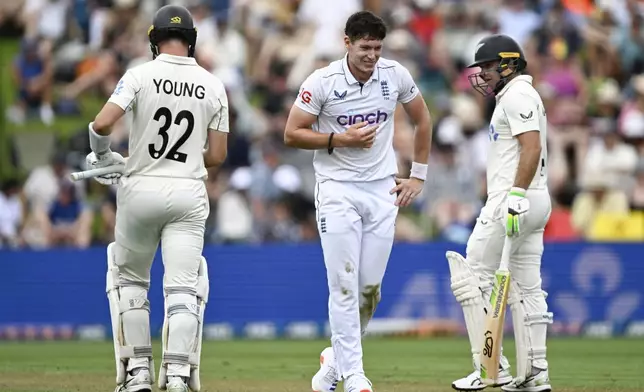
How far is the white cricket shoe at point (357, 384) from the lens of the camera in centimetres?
792

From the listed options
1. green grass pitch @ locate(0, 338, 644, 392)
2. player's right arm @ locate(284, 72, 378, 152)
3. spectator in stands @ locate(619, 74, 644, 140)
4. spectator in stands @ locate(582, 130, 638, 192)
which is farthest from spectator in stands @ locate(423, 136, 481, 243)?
player's right arm @ locate(284, 72, 378, 152)

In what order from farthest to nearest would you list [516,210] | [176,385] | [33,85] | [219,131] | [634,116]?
[33,85], [634,116], [516,210], [219,131], [176,385]

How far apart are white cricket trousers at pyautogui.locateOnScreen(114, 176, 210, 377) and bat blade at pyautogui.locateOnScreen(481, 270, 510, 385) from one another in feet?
6.54

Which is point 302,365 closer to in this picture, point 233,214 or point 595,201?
point 233,214

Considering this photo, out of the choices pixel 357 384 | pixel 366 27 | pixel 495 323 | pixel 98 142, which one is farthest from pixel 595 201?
pixel 98 142

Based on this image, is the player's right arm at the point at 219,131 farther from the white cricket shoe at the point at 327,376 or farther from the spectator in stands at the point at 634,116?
the spectator in stands at the point at 634,116

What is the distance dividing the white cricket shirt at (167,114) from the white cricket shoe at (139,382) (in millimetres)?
1270

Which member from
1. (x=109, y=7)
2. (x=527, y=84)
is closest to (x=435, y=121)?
(x=109, y=7)

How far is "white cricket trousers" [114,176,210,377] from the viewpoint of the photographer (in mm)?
7949

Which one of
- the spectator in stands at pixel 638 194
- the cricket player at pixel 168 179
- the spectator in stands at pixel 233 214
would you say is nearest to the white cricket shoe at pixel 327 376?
the cricket player at pixel 168 179

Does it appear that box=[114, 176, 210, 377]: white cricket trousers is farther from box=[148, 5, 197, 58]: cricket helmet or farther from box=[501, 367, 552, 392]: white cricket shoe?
box=[501, 367, 552, 392]: white cricket shoe

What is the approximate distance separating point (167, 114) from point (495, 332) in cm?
263

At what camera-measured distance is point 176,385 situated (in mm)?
7805

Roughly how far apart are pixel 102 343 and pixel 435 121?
607 cm
